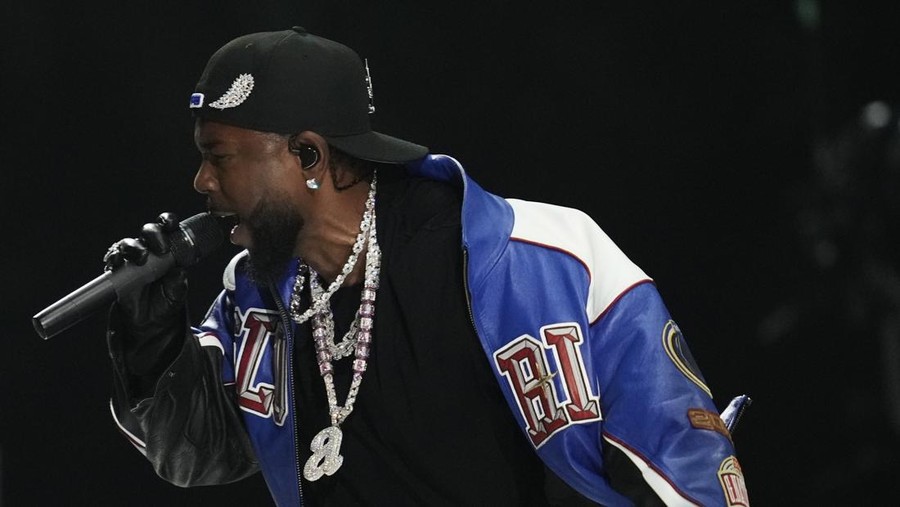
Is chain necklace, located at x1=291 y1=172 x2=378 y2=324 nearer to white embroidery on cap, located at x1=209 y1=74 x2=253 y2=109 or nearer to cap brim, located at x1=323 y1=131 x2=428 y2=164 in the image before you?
cap brim, located at x1=323 y1=131 x2=428 y2=164

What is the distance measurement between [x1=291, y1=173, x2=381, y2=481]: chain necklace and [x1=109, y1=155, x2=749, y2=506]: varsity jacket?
4 centimetres

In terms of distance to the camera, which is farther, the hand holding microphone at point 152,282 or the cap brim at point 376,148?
the cap brim at point 376,148

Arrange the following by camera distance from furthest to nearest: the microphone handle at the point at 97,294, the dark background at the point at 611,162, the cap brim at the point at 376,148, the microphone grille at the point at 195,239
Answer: the dark background at the point at 611,162
the cap brim at the point at 376,148
the microphone grille at the point at 195,239
the microphone handle at the point at 97,294

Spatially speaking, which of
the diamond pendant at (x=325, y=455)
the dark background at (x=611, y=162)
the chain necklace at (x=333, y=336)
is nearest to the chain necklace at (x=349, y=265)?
the chain necklace at (x=333, y=336)

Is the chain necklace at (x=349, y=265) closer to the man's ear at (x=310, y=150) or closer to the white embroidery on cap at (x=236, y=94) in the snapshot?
the man's ear at (x=310, y=150)

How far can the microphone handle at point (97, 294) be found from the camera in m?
1.40

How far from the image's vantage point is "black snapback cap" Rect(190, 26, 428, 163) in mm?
1588

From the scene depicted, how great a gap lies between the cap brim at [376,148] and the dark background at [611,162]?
2.55ft

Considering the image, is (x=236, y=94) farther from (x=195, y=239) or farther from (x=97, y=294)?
(x=97, y=294)

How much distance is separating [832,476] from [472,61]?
43.2 inches

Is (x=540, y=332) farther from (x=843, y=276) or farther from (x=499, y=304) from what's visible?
(x=843, y=276)

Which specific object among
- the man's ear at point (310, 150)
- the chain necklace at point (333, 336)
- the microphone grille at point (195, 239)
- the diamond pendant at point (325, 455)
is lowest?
the diamond pendant at point (325, 455)

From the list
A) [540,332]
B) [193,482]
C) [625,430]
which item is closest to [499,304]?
[540,332]

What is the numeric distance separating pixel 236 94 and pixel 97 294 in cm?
33
